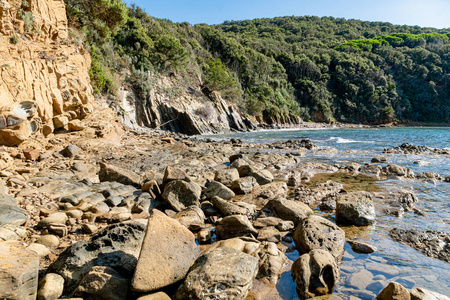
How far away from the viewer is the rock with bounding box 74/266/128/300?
2520 mm

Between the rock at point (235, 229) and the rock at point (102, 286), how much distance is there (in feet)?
6.37

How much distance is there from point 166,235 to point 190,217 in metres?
1.76

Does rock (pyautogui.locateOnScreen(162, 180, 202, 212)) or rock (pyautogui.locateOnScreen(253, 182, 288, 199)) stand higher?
rock (pyautogui.locateOnScreen(162, 180, 202, 212))

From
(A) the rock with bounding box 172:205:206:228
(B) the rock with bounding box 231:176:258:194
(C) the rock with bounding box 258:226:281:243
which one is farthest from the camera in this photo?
(B) the rock with bounding box 231:176:258:194

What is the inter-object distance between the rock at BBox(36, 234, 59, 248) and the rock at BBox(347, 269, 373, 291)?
4.27 metres

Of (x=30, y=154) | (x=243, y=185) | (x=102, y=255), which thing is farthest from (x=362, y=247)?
(x=30, y=154)

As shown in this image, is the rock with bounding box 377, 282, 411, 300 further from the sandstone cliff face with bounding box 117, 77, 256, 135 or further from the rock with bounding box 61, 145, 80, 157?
the sandstone cliff face with bounding box 117, 77, 256, 135

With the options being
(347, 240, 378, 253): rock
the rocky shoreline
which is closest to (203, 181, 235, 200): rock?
the rocky shoreline

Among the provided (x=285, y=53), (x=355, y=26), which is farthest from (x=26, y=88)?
(x=355, y=26)

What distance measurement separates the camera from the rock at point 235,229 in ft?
13.9

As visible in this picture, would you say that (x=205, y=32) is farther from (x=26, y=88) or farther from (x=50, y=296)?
(x=50, y=296)

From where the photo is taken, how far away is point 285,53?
6931 cm

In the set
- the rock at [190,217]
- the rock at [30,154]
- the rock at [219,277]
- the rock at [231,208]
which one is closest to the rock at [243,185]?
the rock at [231,208]

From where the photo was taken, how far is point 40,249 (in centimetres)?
335
